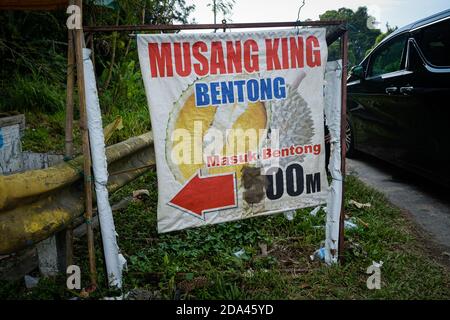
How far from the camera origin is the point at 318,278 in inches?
105

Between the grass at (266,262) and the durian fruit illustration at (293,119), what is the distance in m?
0.82

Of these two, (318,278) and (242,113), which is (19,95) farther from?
(318,278)

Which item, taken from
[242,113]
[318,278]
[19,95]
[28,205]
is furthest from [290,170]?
[19,95]

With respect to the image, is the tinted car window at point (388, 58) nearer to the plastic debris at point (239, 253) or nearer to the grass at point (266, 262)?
the grass at point (266, 262)

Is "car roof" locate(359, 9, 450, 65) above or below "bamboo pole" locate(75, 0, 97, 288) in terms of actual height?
above

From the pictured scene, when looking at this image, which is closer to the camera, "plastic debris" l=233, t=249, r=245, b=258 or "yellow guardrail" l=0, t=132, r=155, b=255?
"yellow guardrail" l=0, t=132, r=155, b=255

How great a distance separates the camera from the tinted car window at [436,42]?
3641mm

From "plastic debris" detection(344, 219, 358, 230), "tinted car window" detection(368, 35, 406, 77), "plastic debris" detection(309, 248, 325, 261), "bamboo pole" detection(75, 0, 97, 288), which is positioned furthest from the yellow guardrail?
"tinted car window" detection(368, 35, 406, 77)

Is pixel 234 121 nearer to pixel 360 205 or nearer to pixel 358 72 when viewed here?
pixel 360 205

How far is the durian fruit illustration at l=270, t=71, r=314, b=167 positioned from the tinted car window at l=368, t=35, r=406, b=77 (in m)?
2.36

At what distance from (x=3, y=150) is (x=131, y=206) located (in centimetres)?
132

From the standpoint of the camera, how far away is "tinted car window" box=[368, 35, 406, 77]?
15.1 feet

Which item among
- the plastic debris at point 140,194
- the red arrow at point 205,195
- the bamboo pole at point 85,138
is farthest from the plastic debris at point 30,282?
the plastic debris at point 140,194

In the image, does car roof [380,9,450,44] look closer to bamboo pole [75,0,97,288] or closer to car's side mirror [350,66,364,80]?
car's side mirror [350,66,364,80]
